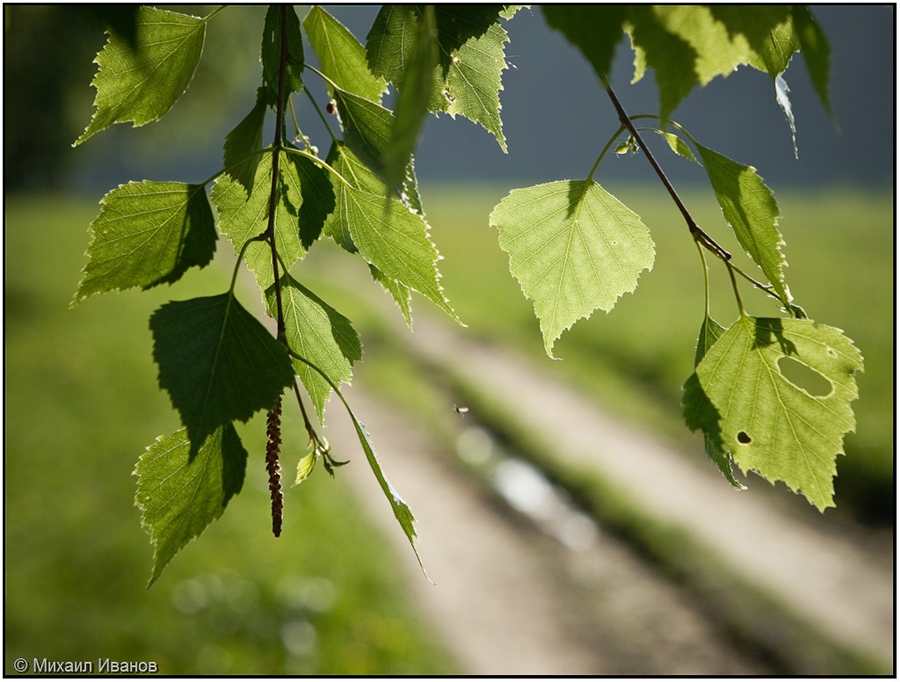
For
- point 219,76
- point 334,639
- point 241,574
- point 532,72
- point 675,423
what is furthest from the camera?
point 219,76

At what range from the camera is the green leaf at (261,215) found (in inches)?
23.9

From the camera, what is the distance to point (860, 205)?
20984mm

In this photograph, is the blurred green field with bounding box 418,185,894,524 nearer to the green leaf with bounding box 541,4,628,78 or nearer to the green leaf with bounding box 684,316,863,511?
the green leaf with bounding box 684,316,863,511

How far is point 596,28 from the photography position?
39 centimetres

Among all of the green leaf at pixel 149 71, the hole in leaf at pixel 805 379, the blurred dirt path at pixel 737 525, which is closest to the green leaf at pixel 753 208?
the green leaf at pixel 149 71

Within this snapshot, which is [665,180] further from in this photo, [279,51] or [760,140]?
[760,140]

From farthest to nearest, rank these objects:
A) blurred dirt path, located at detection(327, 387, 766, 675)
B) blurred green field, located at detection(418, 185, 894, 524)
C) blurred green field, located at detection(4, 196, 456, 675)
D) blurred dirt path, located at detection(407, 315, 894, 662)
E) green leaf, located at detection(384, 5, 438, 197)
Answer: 1. blurred green field, located at detection(418, 185, 894, 524)
2. blurred dirt path, located at detection(407, 315, 894, 662)
3. blurred dirt path, located at detection(327, 387, 766, 675)
4. blurred green field, located at detection(4, 196, 456, 675)
5. green leaf, located at detection(384, 5, 438, 197)

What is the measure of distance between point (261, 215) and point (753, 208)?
410mm

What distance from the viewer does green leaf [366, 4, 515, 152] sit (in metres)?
0.62

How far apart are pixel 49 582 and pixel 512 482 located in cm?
340

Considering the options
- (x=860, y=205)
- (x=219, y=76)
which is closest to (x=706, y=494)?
(x=219, y=76)

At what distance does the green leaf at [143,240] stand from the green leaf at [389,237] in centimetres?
11

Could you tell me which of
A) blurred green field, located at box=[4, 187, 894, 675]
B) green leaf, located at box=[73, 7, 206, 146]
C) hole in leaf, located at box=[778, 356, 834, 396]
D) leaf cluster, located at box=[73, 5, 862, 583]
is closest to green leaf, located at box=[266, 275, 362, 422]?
leaf cluster, located at box=[73, 5, 862, 583]

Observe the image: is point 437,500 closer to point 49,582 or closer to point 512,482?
point 512,482
